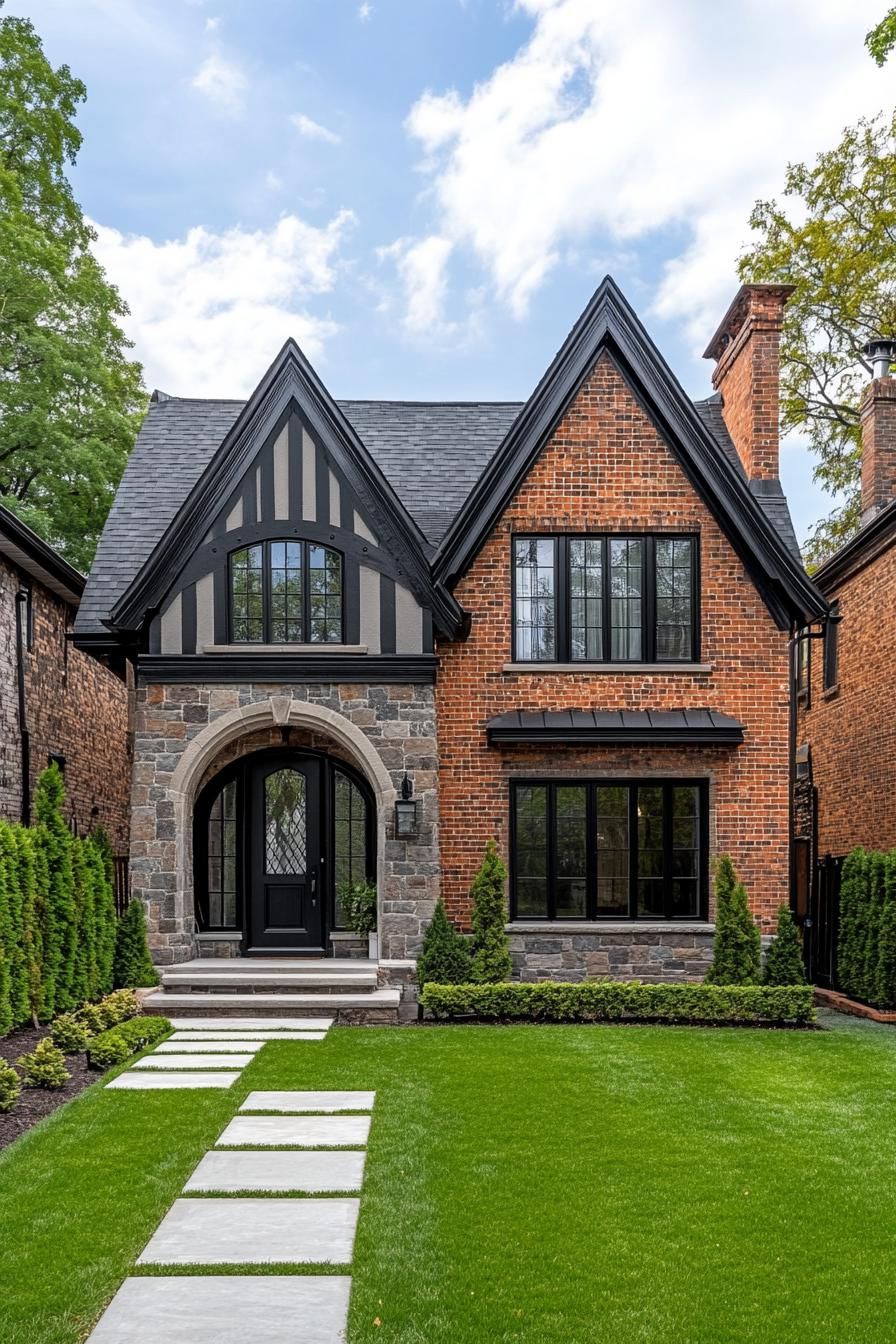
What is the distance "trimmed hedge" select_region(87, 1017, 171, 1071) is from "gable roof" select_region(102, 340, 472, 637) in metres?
4.42

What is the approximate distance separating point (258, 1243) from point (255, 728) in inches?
328

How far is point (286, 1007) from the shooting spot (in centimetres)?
1207

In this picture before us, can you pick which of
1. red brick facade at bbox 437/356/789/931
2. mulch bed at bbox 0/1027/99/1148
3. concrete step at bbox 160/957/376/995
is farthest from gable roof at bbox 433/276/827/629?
mulch bed at bbox 0/1027/99/1148

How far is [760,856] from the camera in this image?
44.4 ft

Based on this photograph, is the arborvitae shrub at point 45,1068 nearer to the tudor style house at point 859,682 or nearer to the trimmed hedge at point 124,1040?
the trimmed hedge at point 124,1040

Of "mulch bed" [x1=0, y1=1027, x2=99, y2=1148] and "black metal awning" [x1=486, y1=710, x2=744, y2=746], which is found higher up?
"black metal awning" [x1=486, y1=710, x2=744, y2=746]

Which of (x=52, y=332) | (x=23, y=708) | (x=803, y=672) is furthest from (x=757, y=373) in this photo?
(x=52, y=332)

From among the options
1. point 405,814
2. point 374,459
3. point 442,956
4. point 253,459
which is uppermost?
point 374,459

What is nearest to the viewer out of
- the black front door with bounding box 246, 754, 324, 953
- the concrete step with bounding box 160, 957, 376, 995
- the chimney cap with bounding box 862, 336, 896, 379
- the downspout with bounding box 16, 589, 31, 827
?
the concrete step with bounding box 160, 957, 376, 995

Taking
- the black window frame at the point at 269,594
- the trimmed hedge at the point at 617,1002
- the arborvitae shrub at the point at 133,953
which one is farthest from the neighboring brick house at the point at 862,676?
the arborvitae shrub at the point at 133,953

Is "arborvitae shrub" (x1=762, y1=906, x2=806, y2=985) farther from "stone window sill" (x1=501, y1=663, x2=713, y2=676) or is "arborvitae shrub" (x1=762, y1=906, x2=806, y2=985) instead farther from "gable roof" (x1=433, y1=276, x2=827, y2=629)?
"gable roof" (x1=433, y1=276, x2=827, y2=629)

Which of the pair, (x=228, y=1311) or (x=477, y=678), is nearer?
(x=228, y=1311)

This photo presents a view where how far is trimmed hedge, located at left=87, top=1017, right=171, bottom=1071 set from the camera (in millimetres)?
9469

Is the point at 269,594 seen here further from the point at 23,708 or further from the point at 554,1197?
the point at 554,1197
